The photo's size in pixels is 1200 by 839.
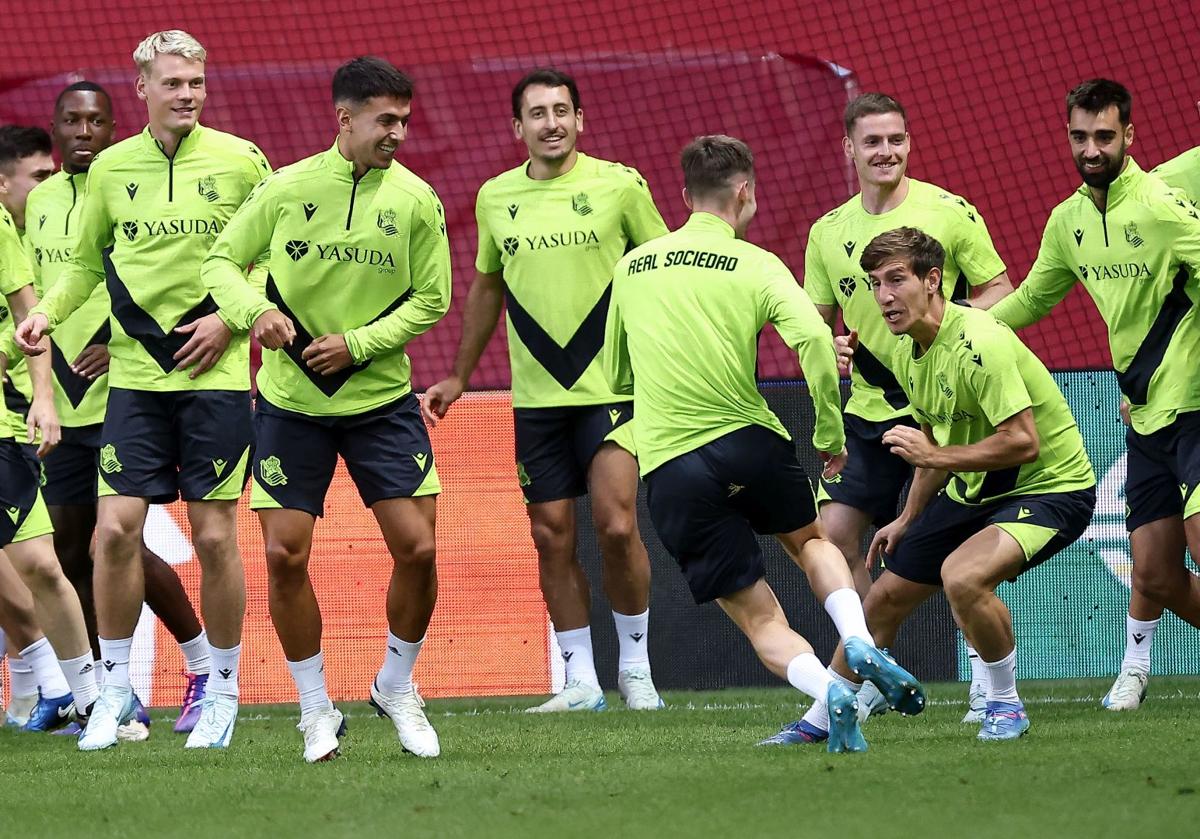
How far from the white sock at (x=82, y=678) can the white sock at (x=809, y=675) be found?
119 inches

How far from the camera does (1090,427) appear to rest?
8766 millimetres

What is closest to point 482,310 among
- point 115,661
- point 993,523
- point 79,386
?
point 79,386

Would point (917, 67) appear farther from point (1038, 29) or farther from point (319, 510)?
point (319, 510)

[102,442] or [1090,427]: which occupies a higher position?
[102,442]

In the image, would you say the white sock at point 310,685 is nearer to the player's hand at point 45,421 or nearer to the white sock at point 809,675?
the player's hand at point 45,421

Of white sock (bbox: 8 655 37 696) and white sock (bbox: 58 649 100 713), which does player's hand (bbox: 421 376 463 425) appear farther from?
white sock (bbox: 8 655 37 696)

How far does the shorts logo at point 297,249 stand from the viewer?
6.05 meters

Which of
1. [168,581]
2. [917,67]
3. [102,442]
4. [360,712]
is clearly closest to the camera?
[102,442]

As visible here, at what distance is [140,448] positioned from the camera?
22.2 feet

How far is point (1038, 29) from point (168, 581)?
7.84m

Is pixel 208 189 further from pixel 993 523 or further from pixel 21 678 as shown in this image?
pixel 993 523

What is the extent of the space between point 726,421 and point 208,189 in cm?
224

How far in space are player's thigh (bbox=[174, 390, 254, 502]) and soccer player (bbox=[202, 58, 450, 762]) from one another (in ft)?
2.39

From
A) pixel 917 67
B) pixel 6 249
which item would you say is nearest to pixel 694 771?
pixel 6 249
